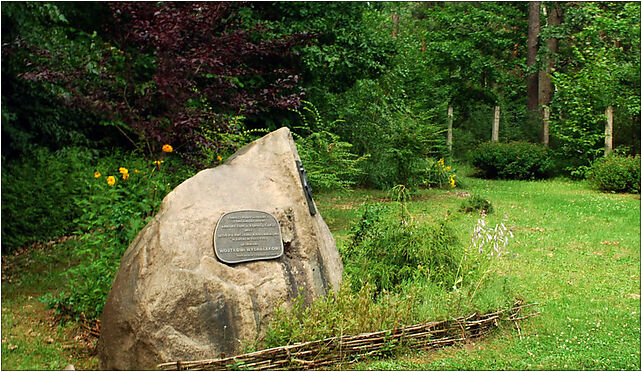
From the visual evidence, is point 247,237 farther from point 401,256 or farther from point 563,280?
point 563,280

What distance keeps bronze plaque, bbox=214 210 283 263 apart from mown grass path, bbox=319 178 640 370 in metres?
1.26

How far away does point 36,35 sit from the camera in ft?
24.0

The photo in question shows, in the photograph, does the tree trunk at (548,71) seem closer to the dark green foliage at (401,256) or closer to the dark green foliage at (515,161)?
the dark green foliage at (515,161)

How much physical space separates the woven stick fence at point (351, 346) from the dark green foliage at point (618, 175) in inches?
444

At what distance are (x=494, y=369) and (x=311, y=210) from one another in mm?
2097

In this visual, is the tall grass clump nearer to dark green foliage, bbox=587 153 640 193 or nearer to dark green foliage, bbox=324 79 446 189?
dark green foliage, bbox=324 79 446 189

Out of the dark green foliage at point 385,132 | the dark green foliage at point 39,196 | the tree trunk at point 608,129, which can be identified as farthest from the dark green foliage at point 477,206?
the tree trunk at point 608,129

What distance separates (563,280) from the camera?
23.1ft

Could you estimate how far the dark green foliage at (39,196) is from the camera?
8422 millimetres

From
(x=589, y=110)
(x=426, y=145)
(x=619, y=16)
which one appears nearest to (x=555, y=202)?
(x=426, y=145)

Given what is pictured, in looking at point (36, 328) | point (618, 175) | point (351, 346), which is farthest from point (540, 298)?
point (618, 175)

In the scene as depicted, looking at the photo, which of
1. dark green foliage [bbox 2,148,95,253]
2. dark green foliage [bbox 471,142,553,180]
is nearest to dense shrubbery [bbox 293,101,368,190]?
dark green foliage [bbox 2,148,95,253]

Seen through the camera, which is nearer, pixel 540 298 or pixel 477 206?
pixel 540 298

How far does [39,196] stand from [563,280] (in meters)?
7.40
